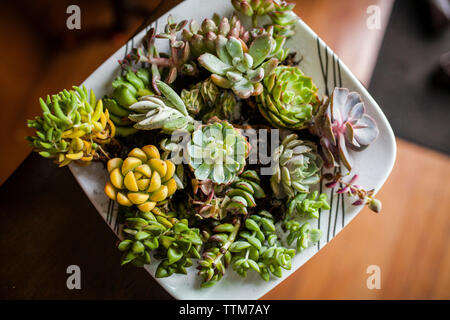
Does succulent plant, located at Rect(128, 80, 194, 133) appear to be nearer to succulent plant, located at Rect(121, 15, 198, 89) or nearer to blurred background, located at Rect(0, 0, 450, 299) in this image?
succulent plant, located at Rect(121, 15, 198, 89)

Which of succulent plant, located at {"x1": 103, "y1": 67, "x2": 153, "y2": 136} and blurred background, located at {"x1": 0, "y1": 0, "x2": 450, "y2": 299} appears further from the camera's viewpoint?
blurred background, located at {"x1": 0, "y1": 0, "x2": 450, "y2": 299}

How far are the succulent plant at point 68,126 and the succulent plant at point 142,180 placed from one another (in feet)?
0.16

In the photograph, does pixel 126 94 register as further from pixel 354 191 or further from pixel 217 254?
pixel 354 191

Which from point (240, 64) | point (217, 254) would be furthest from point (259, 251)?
point (240, 64)

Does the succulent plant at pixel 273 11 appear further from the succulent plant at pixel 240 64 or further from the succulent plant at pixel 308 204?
the succulent plant at pixel 308 204

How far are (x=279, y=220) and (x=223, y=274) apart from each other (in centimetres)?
12

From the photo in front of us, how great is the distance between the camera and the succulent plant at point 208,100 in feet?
1.75

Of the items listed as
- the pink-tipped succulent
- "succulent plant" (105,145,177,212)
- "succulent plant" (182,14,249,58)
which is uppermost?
"succulent plant" (182,14,249,58)

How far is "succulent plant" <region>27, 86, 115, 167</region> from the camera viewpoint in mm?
460

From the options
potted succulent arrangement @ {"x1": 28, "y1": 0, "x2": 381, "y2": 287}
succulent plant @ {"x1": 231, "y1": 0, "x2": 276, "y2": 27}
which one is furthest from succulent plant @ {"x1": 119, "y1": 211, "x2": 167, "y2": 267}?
succulent plant @ {"x1": 231, "y1": 0, "x2": 276, "y2": 27}

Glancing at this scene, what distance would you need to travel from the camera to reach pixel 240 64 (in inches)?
20.1

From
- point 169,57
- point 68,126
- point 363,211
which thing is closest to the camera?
point 68,126

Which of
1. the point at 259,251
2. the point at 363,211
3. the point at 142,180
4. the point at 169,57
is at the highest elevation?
the point at 169,57

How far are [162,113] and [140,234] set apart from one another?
163mm
